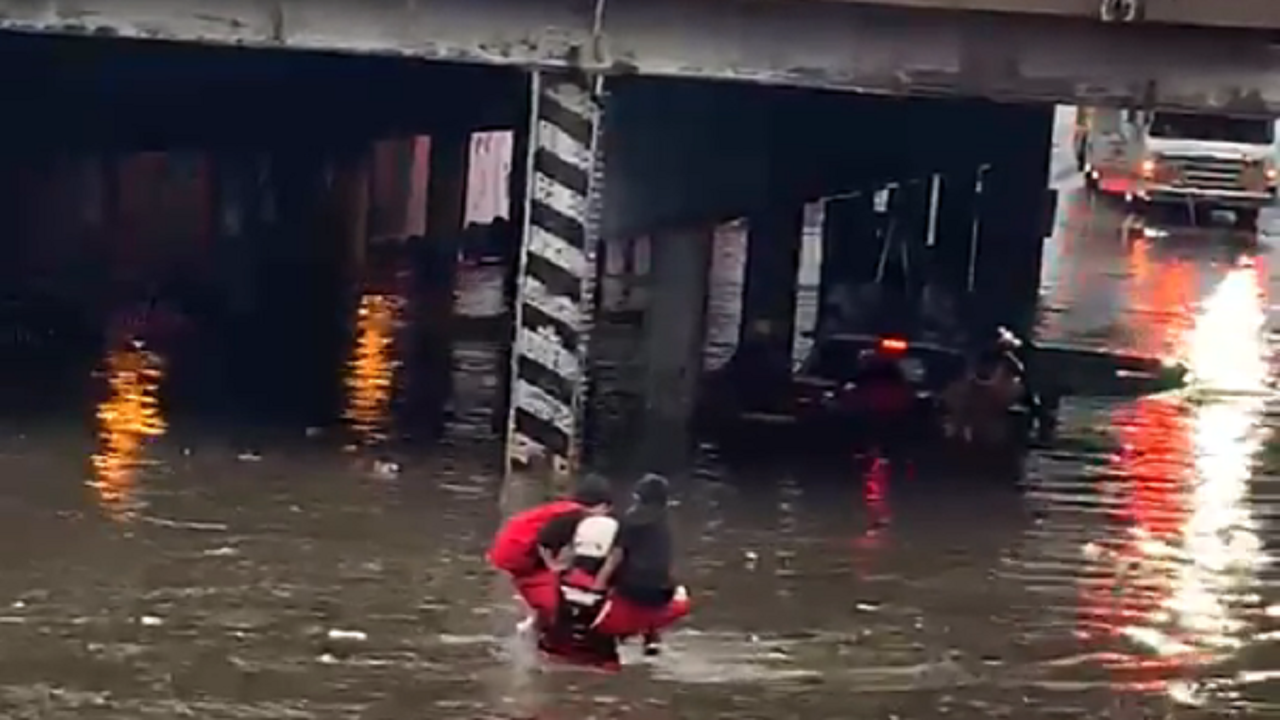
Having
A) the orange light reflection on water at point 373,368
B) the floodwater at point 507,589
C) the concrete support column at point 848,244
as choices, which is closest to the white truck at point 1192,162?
the concrete support column at point 848,244

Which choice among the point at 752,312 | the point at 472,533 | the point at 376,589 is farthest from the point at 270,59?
the point at 376,589

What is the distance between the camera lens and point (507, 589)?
16891 mm

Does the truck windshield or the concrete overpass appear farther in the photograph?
the truck windshield

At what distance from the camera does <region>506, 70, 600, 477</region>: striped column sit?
69.7 feet

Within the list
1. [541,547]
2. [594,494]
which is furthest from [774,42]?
[541,547]

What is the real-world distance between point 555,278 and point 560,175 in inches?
31.9

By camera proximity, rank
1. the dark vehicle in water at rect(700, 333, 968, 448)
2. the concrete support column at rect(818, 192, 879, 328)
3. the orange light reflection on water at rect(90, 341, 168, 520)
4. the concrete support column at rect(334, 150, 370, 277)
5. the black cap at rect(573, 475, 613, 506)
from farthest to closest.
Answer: the concrete support column at rect(818, 192, 879, 328) < the concrete support column at rect(334, 150, 370, 277) < the dark vehicle in water at rect(700, 333, 968, 448) < the orange light reflection on water at rect(90, 341, 168, 520) < the black cap at rect(573, 475, 613, 506)

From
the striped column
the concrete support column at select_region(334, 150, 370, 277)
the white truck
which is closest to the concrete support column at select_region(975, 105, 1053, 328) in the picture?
the concrete support column at select_region(334, 150, 370, 277)

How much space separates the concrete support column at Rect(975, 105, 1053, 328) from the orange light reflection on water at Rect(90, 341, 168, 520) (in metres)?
17.9

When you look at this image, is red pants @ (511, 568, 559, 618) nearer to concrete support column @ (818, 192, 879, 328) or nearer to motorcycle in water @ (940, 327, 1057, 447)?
motorcycle in water @ (940, 327, 1057, 447)

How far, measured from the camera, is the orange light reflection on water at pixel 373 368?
2514 cm

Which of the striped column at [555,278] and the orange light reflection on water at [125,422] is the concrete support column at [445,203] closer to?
the orange light reflection on water at [125,422]

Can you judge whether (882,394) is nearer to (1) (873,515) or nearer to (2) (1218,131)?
(1) (873,515)

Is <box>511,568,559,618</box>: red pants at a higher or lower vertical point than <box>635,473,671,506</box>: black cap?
lower
